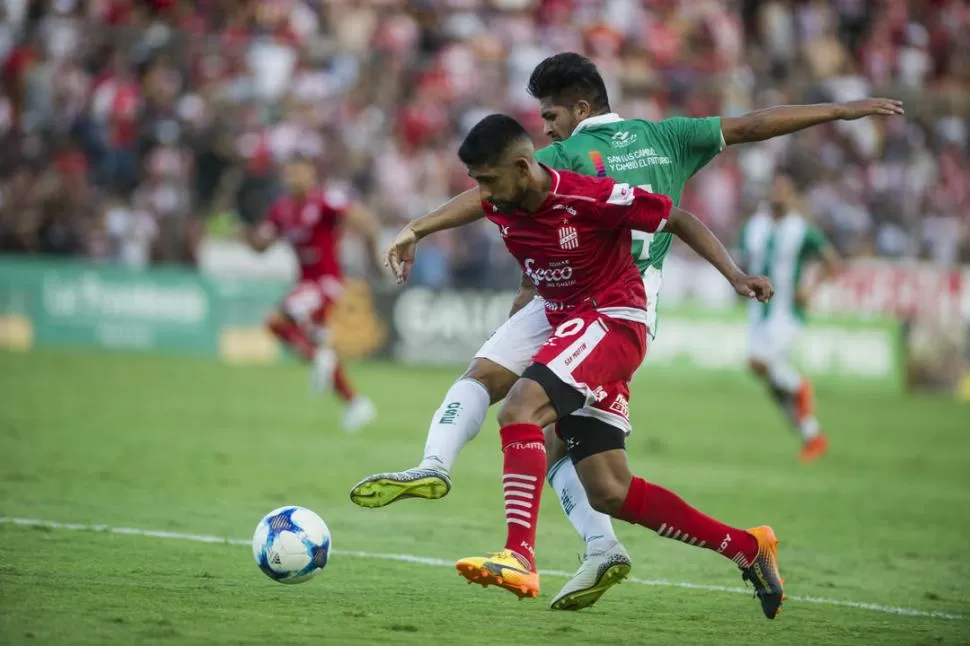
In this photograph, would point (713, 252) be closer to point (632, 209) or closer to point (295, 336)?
point (632, 209)

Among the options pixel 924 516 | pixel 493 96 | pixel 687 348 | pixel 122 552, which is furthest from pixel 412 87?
pixel 122 552

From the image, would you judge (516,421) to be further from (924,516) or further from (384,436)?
(384,436)

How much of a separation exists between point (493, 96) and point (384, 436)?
11602 millimetres

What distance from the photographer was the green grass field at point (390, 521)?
21.0 ft

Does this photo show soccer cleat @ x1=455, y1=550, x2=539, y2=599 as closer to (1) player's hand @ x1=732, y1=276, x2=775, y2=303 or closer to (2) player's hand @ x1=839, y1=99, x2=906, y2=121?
(1) player's hand @ x1=732, y1=276, x2=775, y2=303

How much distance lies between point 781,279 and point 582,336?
35.1ft

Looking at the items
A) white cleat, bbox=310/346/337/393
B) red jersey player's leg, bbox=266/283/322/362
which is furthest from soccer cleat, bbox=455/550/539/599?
red jersey player's leg, bbox=266/283/322/362

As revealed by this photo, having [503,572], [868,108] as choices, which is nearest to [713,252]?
[868,108]

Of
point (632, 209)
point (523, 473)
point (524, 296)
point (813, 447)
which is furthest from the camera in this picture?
point (813, 447)

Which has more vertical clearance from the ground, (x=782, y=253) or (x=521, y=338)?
(x=782, y=253)

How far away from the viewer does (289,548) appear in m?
6.82

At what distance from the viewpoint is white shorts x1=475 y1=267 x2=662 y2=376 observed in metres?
7.17

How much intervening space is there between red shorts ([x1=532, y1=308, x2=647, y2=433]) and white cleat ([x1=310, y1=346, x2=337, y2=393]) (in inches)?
378

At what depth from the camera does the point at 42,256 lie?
78.2ft
